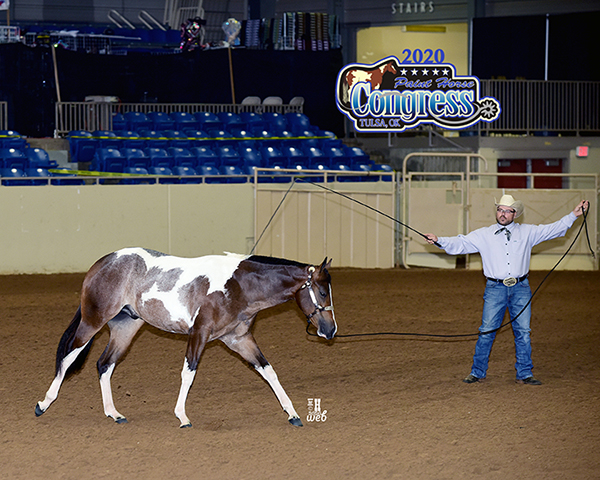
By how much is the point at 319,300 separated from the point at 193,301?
1065 millimetres

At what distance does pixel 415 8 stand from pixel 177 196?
17.0 meters

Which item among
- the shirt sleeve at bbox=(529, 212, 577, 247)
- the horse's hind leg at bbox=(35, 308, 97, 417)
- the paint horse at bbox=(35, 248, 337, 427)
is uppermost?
the shirt sleeve at bbox=(529, 212, 577, 247)

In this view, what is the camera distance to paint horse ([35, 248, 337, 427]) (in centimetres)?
635

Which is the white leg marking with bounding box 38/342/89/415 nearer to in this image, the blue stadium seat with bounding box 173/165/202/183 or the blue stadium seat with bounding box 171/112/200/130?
the blue stadium seat with bounding box 173/165/202/183

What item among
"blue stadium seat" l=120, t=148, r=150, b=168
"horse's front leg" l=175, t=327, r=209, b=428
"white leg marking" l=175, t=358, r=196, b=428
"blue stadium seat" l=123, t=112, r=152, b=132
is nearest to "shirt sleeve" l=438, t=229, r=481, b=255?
"horse's front leg" l=175, t=327, r=209, b=428

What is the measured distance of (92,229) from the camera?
16.4m

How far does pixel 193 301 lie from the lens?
643 cm

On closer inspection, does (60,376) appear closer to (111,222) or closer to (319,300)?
(319,300)

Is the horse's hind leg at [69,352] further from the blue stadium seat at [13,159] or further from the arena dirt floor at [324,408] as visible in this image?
the blue stadium seat at [13,159]

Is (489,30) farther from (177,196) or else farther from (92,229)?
(92,229)

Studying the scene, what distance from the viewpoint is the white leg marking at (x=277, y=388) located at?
645 centimetres

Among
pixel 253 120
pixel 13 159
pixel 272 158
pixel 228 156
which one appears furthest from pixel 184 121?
pixel 13 159

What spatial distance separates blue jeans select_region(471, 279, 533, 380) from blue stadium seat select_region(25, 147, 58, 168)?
44.8 ft

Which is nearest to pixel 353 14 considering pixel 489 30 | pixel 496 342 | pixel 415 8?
pixel 415 8
